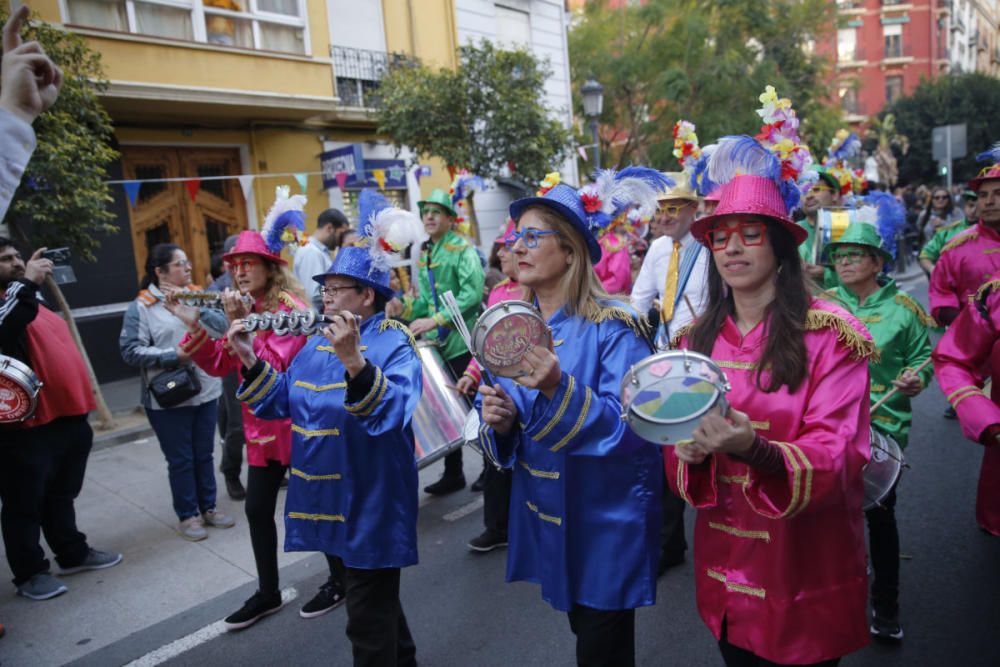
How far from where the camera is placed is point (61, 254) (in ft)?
14.0

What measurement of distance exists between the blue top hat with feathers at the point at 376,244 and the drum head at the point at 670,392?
65.4 inches

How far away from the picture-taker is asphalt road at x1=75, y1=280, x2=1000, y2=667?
3455 mm

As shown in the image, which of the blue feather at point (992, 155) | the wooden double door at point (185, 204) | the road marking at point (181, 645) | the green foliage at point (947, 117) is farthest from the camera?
the green foliage at point (947, 117)

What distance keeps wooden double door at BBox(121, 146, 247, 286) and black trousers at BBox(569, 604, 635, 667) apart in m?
10.8

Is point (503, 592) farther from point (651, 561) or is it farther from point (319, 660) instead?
point (651, 561)

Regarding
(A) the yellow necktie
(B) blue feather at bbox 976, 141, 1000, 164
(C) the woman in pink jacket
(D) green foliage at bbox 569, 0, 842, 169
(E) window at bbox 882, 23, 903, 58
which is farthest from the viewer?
(E) window at bbox 882, 23, 903, 58

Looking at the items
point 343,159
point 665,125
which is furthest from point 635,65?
point 343,159

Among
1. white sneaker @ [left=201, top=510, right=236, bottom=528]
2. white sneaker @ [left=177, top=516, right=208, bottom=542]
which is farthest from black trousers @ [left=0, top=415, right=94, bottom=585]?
white sneaker @ [left=201, top=510, right=236, bottom=528]

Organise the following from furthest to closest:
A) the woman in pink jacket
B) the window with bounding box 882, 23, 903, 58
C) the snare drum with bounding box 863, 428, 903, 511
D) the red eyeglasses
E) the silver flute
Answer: the window with bounding box 882, 23, 903, 58
the snare drum with bounding box 863, 428, 903, 511
the silver flute
the red eyeglasses
the woman in pink jacket

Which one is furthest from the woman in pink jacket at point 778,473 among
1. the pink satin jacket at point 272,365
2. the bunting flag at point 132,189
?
the bunting flag at point 132,189

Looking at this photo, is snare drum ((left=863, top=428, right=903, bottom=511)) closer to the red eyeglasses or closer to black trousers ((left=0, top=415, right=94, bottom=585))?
the red eyeglasses

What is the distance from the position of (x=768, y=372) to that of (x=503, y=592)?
8.87 ft

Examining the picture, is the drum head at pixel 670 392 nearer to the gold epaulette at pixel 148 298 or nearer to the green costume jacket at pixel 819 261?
the green costume jacket at pixel 819 261

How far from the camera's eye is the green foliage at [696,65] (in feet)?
67.6
